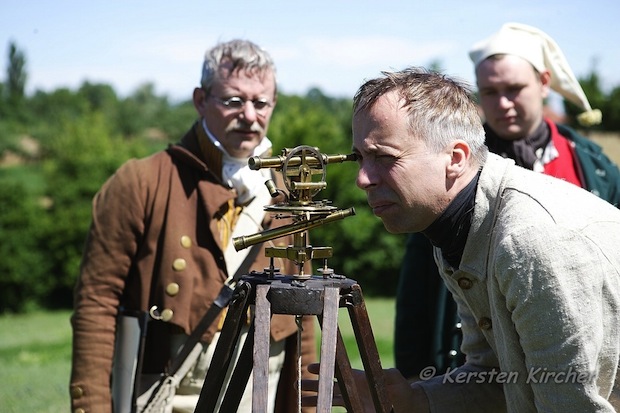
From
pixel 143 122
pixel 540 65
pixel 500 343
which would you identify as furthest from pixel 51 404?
pixel 143 122

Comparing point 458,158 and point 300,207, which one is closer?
point 300,207

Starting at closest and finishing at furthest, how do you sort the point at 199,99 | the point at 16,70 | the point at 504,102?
1. the point at 199,99
2. the point at 504,102
3. the point at 16,70

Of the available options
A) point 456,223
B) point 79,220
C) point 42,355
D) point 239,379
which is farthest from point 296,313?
point 79,220

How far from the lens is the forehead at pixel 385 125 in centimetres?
274

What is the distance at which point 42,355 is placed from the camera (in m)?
10.2

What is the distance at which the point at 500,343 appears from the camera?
9.25 feet

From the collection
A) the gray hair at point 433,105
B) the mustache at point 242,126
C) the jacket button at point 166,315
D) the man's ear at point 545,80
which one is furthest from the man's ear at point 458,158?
the man's ear at point 545,80

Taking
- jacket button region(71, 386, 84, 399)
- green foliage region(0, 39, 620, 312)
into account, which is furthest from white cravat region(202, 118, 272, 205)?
green foliage region(0, 39, 620, 312)

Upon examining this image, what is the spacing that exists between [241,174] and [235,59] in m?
0.58

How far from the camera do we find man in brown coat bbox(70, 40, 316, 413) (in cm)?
392

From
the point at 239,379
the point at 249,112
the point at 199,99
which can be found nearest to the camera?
the point at 239,379

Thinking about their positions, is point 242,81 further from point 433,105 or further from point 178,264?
point 433,105

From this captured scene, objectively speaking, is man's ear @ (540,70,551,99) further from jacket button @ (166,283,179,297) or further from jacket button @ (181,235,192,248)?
jacket button @ (166,283,179,297)

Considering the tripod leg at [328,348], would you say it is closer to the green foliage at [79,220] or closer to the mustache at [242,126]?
the mustache at [242,126]
